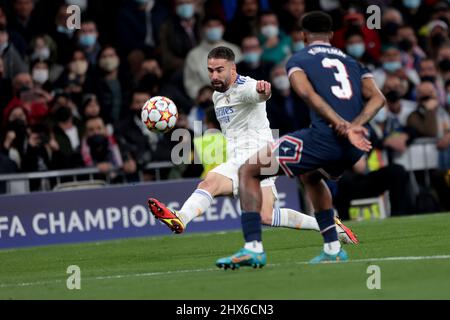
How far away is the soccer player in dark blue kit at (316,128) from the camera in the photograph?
1130 cm

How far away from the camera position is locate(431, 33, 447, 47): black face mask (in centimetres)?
2505

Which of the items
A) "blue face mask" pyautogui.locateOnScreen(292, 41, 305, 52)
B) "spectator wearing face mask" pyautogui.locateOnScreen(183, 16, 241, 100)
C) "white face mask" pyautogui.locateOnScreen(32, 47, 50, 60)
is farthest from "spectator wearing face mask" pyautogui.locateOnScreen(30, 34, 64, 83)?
"blue face mask" pyautogui.locateOnScreen(292, 41, 305, 52)

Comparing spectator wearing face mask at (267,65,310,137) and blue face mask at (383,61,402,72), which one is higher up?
blue face mask at (383,61,402,72)

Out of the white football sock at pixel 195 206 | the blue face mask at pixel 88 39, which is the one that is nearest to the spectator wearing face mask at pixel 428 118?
the blue face mask at pixel 88 39

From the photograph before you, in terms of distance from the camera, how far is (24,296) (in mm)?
10602

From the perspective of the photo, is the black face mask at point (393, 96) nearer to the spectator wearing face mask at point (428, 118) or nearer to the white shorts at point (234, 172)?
the spectator wearing face mask at point (428, 118)

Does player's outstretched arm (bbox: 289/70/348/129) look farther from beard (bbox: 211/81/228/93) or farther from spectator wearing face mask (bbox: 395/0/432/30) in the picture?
spectator wearing face mask (bbox: 395/0/432/30)

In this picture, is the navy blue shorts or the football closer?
the navy blue shorts

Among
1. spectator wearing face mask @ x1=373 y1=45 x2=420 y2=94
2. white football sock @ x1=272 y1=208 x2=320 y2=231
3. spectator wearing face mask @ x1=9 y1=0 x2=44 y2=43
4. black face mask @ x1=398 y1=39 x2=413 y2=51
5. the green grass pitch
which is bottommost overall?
the green grass pitch

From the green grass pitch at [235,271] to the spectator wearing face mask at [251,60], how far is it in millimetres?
4590

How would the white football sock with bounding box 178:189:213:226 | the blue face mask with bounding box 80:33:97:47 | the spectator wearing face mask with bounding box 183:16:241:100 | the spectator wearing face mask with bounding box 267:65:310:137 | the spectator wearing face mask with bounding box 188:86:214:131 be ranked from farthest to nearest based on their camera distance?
1. the spectator wearing face mask with bounding box 183:16:241:100
2. the blue face mask with bounding box 80:33:97:47
3. the spectator wearing face mask with bounding box 267:65:310:137
4. the spectator wearing face mask with bounding box 188:86:214:131
5. the white football sock with bounding box 178:189:213:226

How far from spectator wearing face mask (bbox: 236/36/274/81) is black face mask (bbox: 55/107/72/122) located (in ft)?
11.3
